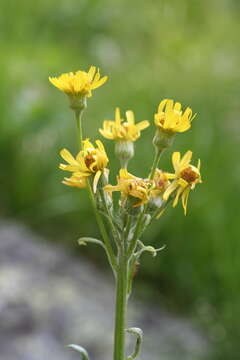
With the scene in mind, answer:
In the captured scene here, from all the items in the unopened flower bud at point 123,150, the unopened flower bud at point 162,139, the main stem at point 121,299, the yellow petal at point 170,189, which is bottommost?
the main stem at point 121,299

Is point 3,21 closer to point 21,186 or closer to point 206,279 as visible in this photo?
point 21,186

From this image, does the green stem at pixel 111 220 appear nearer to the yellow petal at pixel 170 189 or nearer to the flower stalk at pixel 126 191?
the flower stalk at pixel 126 191

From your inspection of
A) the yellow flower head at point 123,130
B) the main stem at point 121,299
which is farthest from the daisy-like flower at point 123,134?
the main stem at point 121,299

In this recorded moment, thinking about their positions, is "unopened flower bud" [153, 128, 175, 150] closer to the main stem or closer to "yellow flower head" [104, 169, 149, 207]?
"yellow flower head" [104, 169, 149, 207]

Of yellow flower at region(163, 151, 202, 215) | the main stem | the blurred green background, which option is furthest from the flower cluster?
the blurred green background

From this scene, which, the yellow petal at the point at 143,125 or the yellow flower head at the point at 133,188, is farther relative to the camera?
the yellow petal at the point at 143,125
